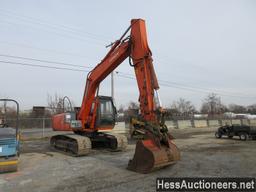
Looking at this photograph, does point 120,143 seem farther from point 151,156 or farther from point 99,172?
point 151,156

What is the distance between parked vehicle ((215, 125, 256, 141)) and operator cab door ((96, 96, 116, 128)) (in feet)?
36.8

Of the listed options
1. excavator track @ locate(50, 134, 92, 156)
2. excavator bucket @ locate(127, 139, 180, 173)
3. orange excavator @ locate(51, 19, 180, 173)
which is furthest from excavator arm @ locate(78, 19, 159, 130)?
excavator track @ locate(50, 134, 92, 156)

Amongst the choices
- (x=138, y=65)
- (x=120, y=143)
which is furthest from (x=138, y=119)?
(x=120, y=143)

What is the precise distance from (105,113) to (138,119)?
4.58 meters

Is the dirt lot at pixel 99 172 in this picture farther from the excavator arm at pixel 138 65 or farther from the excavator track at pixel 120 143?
the excavator arm at pixel 138 65

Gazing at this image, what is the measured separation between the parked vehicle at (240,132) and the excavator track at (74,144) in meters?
12.7

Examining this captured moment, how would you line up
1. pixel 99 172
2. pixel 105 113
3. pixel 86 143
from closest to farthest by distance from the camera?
pixel 99 172 → pixel 86 143 → pixel 105 113

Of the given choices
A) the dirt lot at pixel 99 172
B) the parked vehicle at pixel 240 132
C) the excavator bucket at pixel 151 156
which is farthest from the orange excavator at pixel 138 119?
the parked vehicle at pixel 240 132

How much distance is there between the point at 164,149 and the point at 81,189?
2755mm

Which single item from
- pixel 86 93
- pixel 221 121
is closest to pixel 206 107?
pixel 221 121

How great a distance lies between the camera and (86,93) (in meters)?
13.6

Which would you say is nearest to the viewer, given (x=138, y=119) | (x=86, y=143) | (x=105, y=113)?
(x=138, y=119)

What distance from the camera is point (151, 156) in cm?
791

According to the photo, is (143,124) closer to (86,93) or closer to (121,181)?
(121,181)
